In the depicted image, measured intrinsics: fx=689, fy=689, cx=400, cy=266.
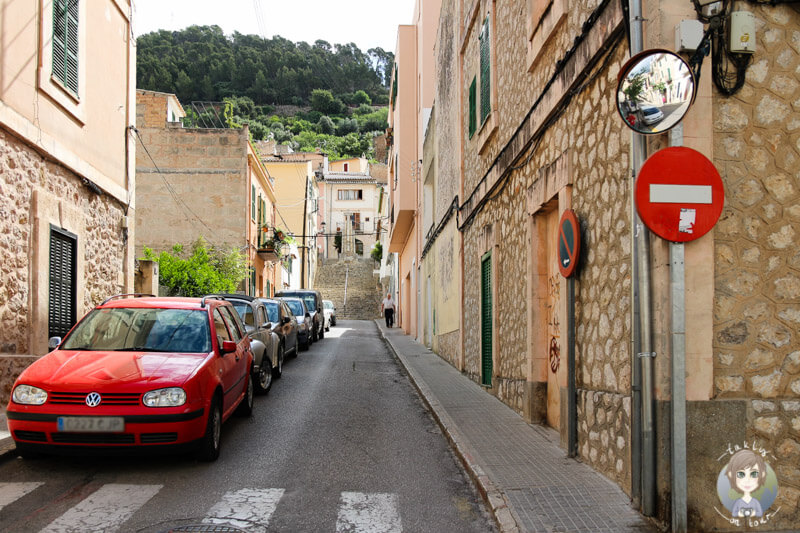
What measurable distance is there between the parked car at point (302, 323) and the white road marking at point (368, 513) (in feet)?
48.3

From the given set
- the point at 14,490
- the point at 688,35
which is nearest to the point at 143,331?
the point at 14,490

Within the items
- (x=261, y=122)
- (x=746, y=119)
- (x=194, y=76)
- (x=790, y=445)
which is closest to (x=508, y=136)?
(x=746, y=119)

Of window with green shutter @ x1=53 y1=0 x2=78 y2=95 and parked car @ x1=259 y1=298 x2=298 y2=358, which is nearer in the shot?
window with green shutter @ x1=53 y1=0 x2=78 y2=95

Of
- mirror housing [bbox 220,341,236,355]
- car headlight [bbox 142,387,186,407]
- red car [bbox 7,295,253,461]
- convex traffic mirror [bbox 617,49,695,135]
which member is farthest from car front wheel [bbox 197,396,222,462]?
convex traffic mirror [bbox 617,49,695,135]

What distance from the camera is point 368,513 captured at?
5289mm

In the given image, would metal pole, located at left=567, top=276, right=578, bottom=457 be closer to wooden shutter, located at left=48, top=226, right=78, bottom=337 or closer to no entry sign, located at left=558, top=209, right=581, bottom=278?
no entry sign, located at left=558, top=209, right=581, bottom=278

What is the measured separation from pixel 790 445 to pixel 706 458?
0.67 metres

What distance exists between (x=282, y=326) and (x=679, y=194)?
12149 mm

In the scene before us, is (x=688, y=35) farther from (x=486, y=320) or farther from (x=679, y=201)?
(x=486, y=320)

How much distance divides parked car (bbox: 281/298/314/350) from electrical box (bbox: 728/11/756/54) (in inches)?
648

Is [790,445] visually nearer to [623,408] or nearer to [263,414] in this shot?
[623,408]

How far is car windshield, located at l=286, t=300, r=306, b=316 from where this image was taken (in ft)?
74.1

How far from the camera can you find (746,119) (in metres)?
4.99

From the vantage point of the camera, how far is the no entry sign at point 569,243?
6527 millimetres
